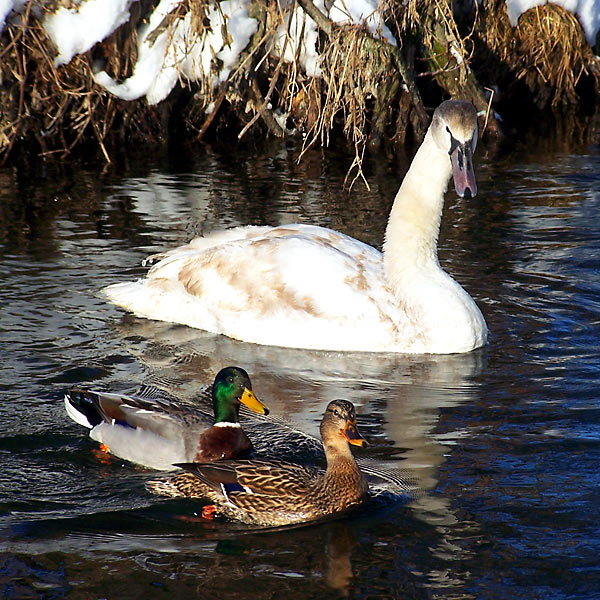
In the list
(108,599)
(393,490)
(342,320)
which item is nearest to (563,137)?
(342,320)

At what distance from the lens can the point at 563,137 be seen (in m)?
15.6

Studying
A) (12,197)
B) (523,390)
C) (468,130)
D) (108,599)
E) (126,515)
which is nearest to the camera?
(108,599)

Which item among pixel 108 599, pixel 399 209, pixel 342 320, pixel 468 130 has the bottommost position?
pixel 108 599

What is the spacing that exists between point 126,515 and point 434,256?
3.54m

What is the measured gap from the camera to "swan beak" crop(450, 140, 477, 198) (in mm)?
7672

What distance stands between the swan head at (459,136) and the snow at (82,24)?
20.1 feet

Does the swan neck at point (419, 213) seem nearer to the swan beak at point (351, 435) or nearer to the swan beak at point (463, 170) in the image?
the swan beak at point (463, 170)

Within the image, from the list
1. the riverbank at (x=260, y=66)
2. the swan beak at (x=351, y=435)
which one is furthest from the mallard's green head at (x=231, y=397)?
the riverbank at (x=260, y=66)

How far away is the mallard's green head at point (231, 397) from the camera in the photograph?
6.02 metres

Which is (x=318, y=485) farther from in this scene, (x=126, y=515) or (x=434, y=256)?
(x=434, y=256)

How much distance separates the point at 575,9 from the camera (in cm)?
1617

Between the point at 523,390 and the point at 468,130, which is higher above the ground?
the point at 468,130

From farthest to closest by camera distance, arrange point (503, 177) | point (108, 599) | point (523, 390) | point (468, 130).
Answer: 1. point (503, 177)
2. point (468, 130)
3. point (523, 390)
4. point (108, 599)

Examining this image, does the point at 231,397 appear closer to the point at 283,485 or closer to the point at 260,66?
the point at 283,485
